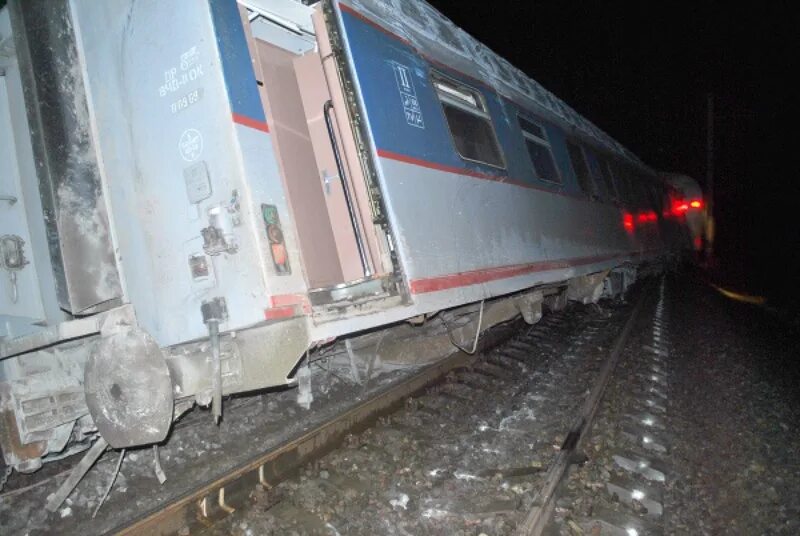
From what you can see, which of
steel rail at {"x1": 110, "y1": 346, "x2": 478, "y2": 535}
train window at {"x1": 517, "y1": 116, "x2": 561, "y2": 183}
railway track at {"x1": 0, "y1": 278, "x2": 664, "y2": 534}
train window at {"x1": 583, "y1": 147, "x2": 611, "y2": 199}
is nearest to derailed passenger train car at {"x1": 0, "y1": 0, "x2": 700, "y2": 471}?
steel rail at {"x1": 110, "y1": 346, "x2": 478, "y2": 535}

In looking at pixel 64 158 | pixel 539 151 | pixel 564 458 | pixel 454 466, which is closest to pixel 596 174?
pixel 539 151

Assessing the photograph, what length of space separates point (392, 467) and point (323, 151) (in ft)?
8.11

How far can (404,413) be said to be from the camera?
446 centimetres

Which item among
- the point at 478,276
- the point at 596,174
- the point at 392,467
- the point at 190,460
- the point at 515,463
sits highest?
the point at 596,174

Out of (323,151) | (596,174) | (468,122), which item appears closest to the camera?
(323,151)

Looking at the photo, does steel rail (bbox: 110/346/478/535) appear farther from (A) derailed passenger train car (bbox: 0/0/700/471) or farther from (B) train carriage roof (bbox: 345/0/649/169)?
(B) train carriage roof (bbox: 345/0/649/169)

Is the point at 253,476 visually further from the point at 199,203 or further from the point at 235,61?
the point at 235,61

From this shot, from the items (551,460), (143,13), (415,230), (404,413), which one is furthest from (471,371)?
(143,13)

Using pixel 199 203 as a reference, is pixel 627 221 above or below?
below

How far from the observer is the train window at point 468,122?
4328 mm

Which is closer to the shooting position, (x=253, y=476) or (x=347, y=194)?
(x=253, y=476)

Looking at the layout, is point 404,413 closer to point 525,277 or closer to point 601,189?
point 525,277

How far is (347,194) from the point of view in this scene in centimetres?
345

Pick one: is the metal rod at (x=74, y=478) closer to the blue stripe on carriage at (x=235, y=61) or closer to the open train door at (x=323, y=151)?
the open train door at (x=323, y=151)
